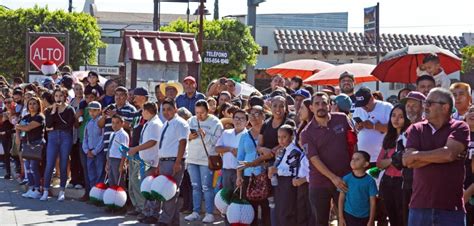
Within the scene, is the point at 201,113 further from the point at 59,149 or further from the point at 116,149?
the point at 59,149

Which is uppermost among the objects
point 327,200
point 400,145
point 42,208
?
point 400,145

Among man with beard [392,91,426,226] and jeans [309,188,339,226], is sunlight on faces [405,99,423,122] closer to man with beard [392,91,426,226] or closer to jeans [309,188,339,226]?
man with beard [392,91,426,226]

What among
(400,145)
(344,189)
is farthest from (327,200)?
(400,145)

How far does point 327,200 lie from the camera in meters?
9.52

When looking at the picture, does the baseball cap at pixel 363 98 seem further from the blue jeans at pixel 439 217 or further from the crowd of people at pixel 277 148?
the blue jeans at pixel 439 217

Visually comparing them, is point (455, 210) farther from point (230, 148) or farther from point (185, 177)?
point (185, 177)

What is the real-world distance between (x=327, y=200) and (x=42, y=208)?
6631 millimetres

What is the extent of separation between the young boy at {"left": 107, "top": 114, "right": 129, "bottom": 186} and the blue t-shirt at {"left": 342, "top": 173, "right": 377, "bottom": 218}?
18.8ft

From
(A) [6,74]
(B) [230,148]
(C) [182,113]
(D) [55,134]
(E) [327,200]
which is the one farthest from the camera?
(A) [6,74]

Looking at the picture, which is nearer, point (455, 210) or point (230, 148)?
point (455, 210)

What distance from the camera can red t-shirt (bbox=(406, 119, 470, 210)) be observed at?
7.23 m

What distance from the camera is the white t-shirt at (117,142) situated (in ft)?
46.3

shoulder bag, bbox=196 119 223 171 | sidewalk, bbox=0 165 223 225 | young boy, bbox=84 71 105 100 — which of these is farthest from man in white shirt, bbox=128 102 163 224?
young boy, bbox=84 71 105 100

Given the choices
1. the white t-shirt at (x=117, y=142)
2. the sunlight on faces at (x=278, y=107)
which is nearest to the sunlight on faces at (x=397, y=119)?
the sunlight on faces at (x=278, y=107)
